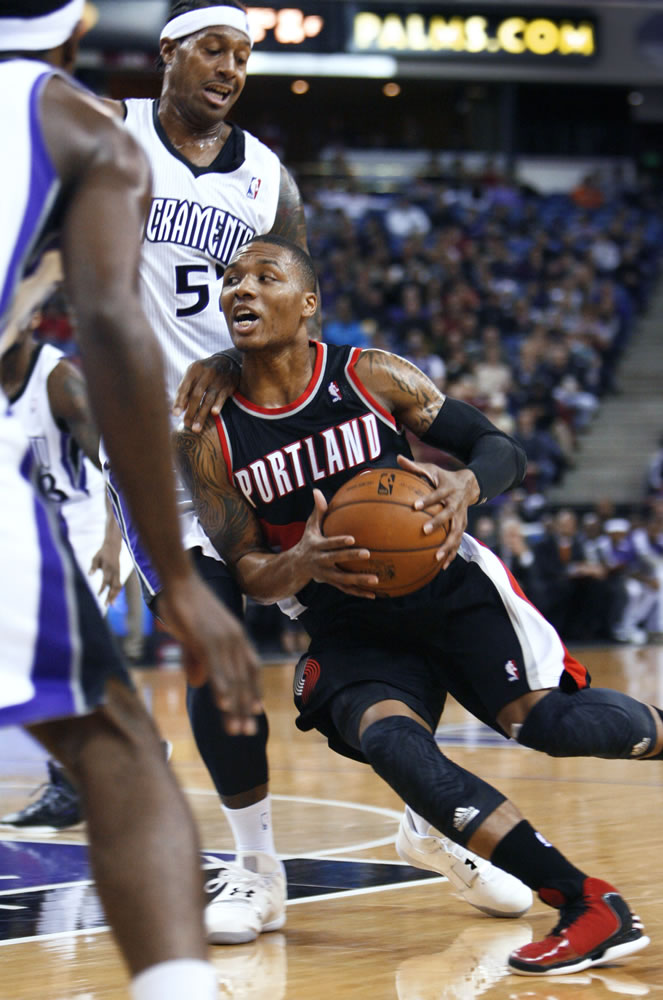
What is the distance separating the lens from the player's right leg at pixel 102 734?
1772mm

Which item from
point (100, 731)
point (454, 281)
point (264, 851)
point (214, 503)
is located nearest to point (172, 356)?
point (214, 503)

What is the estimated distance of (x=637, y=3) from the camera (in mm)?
21500

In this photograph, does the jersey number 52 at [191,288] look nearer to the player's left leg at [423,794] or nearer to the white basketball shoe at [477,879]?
the player's left leg at [423,794]

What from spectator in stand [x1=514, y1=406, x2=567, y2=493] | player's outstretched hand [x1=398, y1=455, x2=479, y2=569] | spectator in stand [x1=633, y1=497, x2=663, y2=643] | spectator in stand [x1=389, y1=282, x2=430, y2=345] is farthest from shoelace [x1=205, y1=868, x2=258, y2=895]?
spectator in stand [x1=389, y1=282, x2=430, y2=345]

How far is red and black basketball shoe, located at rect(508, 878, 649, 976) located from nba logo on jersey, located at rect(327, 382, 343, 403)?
1.40 metres

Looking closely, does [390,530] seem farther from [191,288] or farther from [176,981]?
[176,981]

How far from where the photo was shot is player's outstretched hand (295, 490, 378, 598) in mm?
3314

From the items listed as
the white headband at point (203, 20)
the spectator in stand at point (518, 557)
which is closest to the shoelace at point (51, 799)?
the white headband at point (203, 20)

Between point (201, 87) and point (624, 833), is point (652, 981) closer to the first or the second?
point (624, 833)

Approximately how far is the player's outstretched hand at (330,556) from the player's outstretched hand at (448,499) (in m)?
0.18

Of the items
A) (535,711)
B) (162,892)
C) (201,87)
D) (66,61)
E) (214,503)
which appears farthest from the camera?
(201,87)

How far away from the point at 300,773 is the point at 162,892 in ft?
15.0

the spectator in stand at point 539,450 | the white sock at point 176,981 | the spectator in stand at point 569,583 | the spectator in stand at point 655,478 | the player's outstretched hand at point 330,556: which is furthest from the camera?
the spectator in stand at point 655,478

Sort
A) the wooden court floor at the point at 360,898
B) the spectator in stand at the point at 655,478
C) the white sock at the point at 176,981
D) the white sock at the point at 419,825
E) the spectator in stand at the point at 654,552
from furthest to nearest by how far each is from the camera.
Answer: the spectator in stand at the point at 655,478 → the spectator in stand at the point at 654,552 → the white sock at the point at 419,825 → the wooden court floor at the point at 360,898 → the white sock at the point at 176,981
